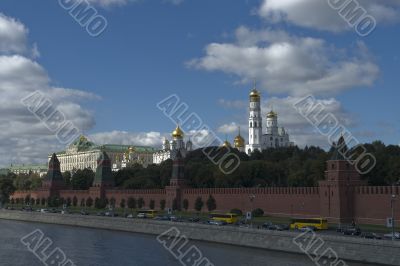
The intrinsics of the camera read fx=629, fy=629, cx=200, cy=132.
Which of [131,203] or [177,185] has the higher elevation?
[177,185]

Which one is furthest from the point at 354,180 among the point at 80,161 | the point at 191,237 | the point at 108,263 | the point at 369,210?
the point at 80,161

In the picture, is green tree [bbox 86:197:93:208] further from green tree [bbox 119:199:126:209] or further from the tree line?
green tree [bbox 119:199:126:209]

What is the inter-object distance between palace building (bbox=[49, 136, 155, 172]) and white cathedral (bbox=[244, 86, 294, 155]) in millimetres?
27410

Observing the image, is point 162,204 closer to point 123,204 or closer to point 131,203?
point 131,203

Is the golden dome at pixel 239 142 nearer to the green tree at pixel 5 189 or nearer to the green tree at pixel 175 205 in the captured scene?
the green tree at pixel 5 189

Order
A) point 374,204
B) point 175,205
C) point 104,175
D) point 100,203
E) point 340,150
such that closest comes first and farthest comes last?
point 374,204 → point 340,150 → point 175,205 → point 100,203 → point 104,175

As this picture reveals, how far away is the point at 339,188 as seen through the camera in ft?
118

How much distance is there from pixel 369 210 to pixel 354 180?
2304mm

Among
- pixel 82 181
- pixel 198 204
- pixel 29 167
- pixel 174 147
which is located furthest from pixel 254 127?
pixel 29 167

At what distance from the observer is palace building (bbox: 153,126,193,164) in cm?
9794

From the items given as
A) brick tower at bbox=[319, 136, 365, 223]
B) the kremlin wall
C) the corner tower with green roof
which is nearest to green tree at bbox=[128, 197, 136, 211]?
the kremlin wall

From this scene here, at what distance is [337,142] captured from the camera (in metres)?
37.4

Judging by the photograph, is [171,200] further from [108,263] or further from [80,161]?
[80,161]

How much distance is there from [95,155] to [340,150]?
8358 centimetres
